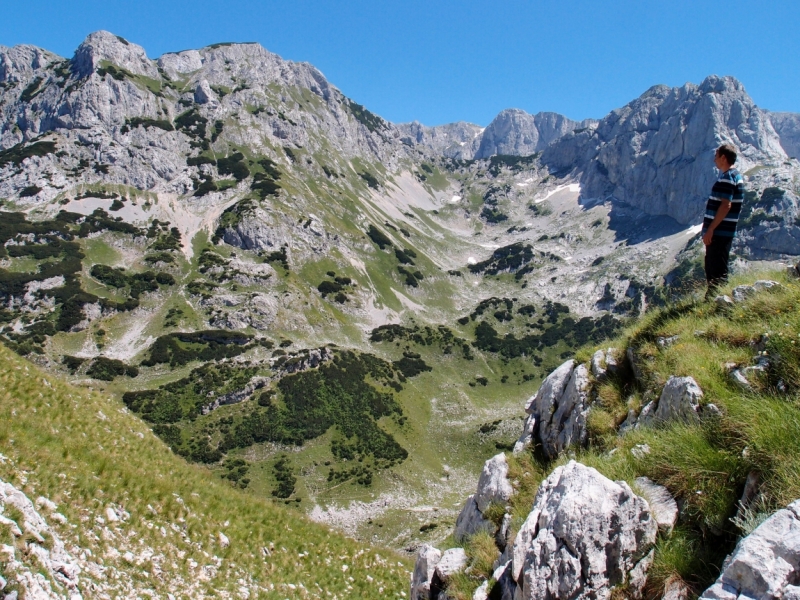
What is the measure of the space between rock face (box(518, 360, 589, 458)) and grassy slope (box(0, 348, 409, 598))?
9075 millimetres

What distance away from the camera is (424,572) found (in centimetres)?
987

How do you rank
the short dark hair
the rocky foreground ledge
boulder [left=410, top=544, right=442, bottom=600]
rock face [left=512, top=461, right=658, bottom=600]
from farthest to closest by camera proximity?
the short dark hair, boulder [left=410, top=544, right=442, bottom=600], rock face [left=512, top=461, right=658, bottom=600], the rocky foreground ledge

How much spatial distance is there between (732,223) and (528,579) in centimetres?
948

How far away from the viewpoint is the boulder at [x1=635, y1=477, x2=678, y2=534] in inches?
236

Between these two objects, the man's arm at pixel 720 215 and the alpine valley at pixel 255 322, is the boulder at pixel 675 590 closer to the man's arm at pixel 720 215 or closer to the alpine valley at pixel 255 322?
the man's arm at pixel 720 215

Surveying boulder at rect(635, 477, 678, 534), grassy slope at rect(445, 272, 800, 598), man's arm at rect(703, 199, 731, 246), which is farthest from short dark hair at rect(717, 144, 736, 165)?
boulder at rect(635, 477, 678, 534)

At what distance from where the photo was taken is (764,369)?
22.5 ft

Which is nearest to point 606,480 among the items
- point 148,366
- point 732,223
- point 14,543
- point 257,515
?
point 732,223

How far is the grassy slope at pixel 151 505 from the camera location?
11852 mm

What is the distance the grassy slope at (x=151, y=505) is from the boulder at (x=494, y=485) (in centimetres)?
811

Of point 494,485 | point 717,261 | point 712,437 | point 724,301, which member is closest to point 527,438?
point 494,485

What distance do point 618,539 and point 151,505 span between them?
14132 mm

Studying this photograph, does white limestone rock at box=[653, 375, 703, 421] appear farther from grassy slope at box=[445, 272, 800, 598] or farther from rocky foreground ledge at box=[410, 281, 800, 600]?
grassy slope at box=[445, 272, 800, 598]

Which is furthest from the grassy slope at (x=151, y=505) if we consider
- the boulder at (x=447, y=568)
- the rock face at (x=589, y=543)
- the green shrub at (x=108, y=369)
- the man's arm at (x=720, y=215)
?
the green shrub at (x=108, y=369)
